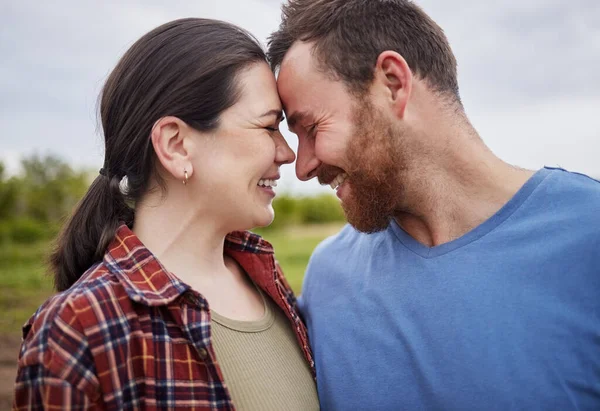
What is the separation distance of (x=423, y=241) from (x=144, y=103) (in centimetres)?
115

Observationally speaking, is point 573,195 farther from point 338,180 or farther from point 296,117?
point 296,117

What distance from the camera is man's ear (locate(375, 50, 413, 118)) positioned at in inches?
86.1

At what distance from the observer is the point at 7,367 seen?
16.5 ft

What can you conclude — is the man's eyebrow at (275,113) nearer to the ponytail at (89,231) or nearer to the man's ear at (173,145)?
the man's ear at (173,145)

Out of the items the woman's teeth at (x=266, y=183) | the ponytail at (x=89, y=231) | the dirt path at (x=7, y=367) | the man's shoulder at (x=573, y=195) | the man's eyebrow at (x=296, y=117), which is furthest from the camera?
the dirt path at (x=7, y=367)

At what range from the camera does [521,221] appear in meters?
1.93

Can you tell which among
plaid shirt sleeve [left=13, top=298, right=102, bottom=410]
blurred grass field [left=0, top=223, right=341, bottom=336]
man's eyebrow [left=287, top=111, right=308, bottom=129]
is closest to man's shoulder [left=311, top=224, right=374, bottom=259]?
man's eyebrow [left=287, top=111, right=308, bottom=129]

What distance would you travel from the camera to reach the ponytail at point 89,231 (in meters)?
2.02

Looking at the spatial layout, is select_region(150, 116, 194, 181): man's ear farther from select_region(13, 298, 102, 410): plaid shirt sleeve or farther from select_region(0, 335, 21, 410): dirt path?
select_region(0, 335, 21, 410): dirt path

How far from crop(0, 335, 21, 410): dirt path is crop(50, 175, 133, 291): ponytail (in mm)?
2729

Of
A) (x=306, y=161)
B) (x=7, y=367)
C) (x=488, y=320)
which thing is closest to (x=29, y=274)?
(x=7, y=367)

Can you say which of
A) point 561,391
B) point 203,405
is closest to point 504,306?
point 561,391

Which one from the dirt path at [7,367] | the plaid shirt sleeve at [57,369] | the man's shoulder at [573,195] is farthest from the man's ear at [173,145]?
the dirt path at [7,367]

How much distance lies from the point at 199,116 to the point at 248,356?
849 mm
